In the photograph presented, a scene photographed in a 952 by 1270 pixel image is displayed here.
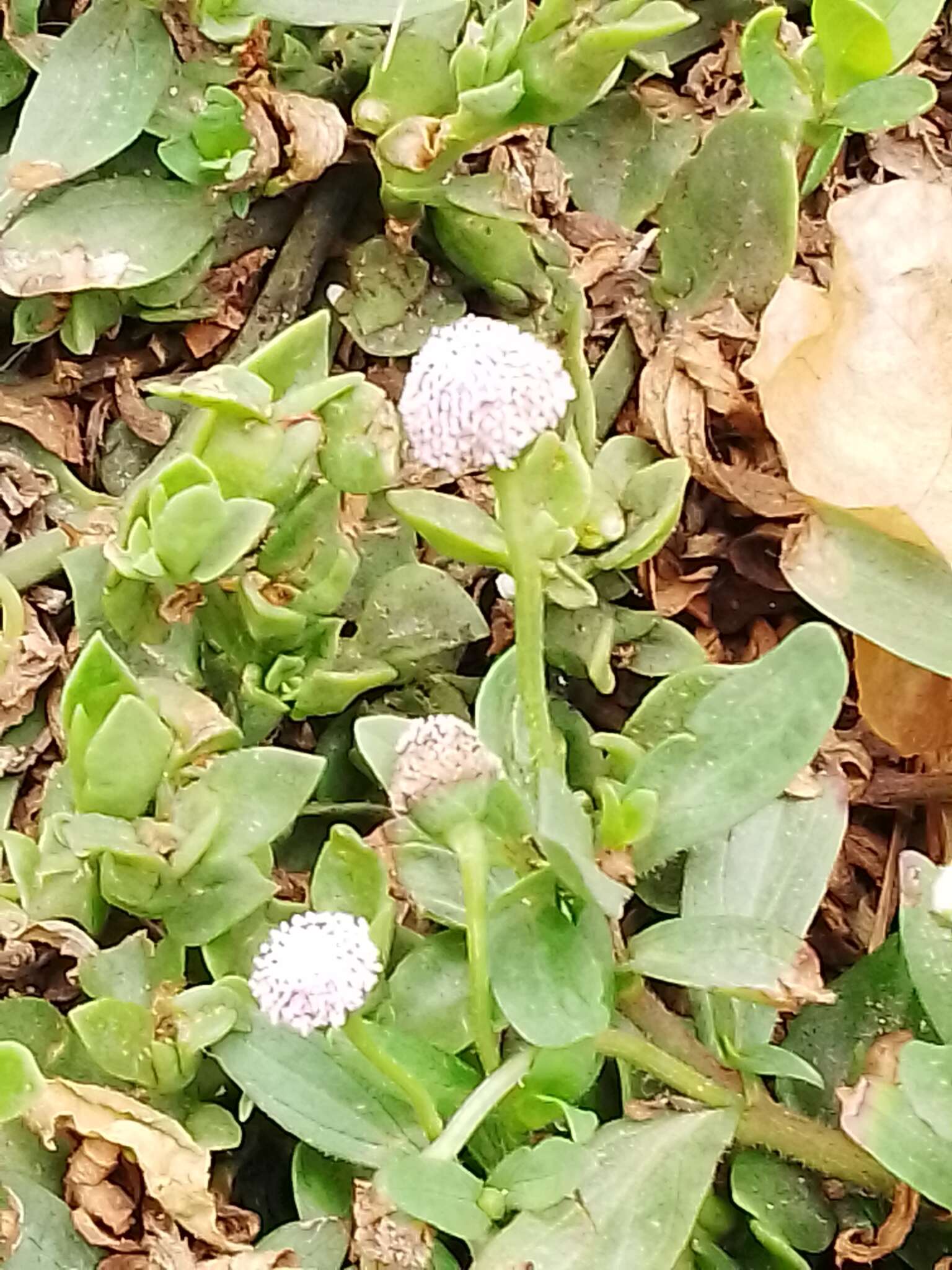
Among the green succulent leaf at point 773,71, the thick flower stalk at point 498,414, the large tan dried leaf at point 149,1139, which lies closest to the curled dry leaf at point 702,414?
the green succulent leaf at point 773,71

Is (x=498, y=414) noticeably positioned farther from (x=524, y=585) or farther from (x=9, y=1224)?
(x=9, y=1224)

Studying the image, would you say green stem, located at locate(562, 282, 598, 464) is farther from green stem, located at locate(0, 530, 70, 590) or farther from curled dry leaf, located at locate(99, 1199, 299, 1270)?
curled dry leaf, located at locate(99, 1199, 299, 1270)

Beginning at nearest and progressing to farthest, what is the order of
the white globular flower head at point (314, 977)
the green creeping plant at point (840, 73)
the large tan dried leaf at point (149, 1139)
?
1. the white globular flower head at point (314, 977)
2. the large tan dried leaf at point (149, 1139)
3. the green creeping plant at point (840, 73)

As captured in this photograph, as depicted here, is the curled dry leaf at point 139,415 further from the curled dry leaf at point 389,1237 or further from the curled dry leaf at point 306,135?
the curled dry leaf at point 389,1237

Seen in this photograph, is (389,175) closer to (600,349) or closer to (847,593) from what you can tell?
(600,349)

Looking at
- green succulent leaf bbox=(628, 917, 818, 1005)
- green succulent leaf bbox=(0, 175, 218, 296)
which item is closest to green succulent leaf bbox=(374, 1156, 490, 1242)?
green succulent leaf bbox=(628, 917, 818, 1005)

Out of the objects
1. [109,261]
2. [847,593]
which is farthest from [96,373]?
[847,593]
